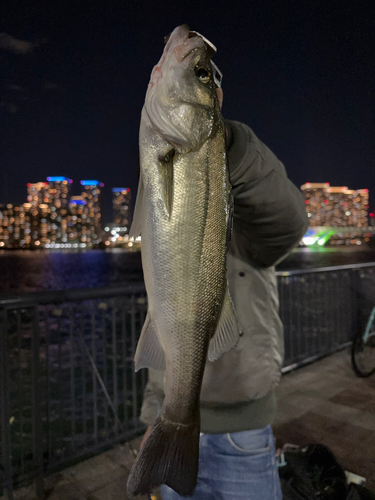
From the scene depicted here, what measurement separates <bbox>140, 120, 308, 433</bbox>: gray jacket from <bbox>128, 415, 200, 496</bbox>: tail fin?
38 cm

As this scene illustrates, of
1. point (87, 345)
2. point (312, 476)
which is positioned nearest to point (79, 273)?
point (87, 345)

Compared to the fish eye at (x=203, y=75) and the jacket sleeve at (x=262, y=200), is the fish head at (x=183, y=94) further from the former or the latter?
the jacket sleeve at (x=262, y=200)

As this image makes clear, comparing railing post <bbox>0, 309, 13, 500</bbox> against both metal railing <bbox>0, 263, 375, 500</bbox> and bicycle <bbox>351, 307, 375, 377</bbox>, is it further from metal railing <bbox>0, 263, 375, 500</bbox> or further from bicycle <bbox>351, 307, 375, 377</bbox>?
bicycle <bbox>351, 307, 375, 377</bbox>

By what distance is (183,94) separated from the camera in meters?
1.31

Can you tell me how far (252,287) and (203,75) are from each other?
1055mm

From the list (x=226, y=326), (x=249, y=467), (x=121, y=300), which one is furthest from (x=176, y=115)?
(x=121, y=300)

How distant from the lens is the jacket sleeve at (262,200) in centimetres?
155

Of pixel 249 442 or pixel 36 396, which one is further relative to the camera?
pixel 36 396

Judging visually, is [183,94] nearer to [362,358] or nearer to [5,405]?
[5,405]

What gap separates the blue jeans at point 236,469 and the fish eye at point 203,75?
163 cm

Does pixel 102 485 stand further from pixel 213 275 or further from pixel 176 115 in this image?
pixel 176 115

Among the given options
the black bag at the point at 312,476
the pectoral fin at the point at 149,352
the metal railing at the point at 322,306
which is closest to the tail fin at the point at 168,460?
the pectoral fin at the point at 149,352

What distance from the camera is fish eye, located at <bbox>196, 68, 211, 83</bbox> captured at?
4.44 feet

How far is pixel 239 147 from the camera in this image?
60.6 inches
